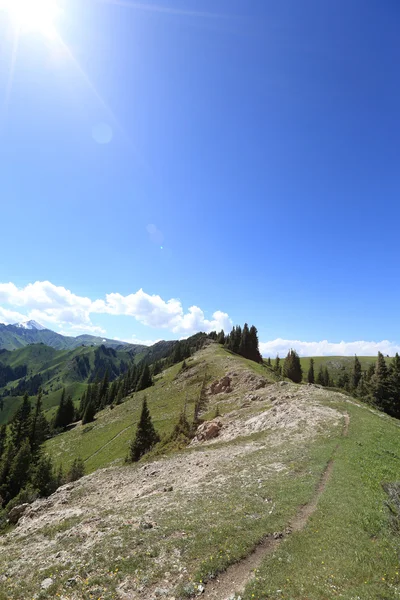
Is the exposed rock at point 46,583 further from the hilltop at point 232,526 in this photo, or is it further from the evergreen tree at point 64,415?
the evergreen tree at point 64,415

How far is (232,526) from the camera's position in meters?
15.1

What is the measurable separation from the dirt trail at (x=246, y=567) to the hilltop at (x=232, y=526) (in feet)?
0.17

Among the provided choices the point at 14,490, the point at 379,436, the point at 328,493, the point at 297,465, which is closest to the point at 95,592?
the point at 328,493

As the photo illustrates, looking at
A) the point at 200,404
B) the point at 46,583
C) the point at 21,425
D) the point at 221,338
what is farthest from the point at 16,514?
the point at 221,338

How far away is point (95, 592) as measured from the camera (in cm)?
1100

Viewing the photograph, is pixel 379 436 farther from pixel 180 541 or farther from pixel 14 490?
pixel 14 490

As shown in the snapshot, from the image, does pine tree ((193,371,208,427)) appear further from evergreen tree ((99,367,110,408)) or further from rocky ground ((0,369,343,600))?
evergreen tree ((99,367,110,408))

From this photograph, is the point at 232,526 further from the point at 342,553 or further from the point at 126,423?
the point at 126,423

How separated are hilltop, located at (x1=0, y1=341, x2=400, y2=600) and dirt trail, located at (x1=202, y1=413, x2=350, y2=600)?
0.05 m

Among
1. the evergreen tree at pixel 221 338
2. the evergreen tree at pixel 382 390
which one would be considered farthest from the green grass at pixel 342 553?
the evergreen tree at pixel 221 338

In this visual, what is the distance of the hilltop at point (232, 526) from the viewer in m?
11.1

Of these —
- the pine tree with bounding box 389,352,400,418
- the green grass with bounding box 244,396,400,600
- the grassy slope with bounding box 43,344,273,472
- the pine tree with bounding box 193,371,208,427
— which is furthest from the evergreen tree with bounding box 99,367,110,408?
the green grass with bounding box 244,396,400,600

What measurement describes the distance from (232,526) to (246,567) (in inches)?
123

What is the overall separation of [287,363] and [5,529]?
4388 inches
